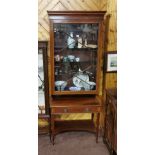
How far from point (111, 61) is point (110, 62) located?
0.7 inches

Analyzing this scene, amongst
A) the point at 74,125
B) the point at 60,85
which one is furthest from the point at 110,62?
the point at 74,125

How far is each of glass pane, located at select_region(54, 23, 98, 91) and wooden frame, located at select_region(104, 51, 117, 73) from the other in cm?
15

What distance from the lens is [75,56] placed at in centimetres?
309

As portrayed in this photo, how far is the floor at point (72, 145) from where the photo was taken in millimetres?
2805

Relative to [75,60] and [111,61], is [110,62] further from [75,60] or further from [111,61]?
[75,60]

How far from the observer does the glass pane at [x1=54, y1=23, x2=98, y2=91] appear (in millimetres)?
2961

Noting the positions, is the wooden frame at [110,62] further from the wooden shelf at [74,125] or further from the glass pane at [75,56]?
the wooden shelf at [74,125]
